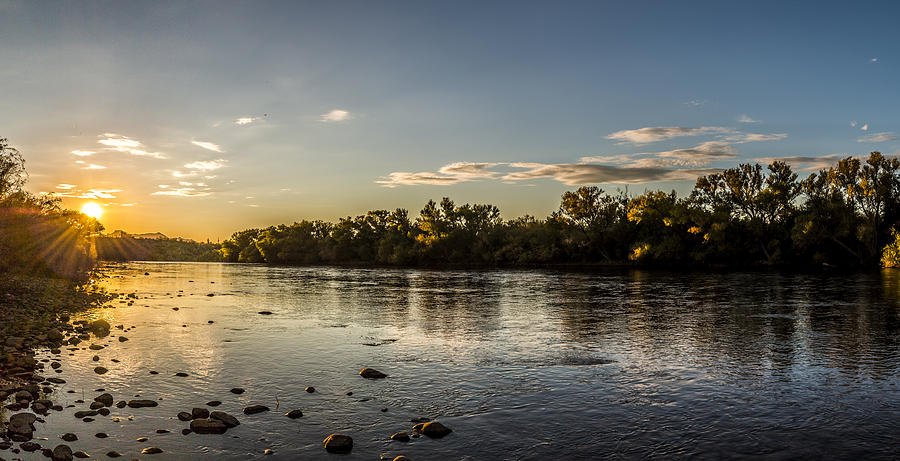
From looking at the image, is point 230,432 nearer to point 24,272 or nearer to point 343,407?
point 343,407

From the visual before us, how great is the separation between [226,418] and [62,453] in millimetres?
2960

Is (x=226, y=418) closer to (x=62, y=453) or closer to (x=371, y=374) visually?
(x=62, y=453)

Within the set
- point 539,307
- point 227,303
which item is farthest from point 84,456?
point 227,303

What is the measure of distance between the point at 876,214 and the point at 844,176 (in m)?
7.70

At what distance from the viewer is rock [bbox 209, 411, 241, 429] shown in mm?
11586

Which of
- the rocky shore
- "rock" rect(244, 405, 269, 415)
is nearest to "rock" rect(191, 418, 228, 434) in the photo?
the rocky shore

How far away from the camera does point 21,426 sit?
10875mm

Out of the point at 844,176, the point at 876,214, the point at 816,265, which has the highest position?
the point at 844,176

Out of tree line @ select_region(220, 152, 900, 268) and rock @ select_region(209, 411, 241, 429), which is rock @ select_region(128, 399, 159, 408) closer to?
rock @ select_region(209, 411, 241, 429)

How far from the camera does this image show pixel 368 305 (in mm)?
38469

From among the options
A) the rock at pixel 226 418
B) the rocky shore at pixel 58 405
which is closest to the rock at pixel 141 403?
the rocky shore at pixel 58 405

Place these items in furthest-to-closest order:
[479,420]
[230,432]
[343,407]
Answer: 1. [343,407]
2. [479,420]
3. [230,432]

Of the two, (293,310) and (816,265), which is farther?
(816,265)

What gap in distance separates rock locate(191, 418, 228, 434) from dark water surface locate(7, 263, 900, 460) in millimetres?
294
